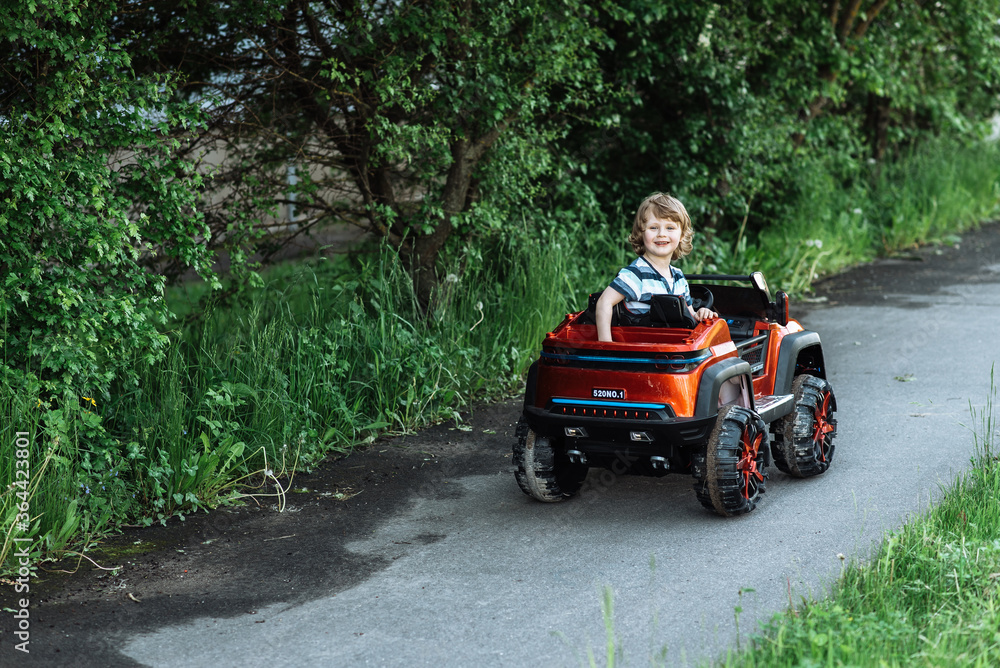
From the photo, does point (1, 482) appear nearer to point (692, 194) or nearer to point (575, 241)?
point (575, 241)

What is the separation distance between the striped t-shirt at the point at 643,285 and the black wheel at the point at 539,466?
78 cm

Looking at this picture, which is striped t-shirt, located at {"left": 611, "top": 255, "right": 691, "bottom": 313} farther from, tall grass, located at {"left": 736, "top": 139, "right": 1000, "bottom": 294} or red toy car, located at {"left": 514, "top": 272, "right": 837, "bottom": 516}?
tall grass, located at {"left": 736, "top": 139, "right": 1000, "bottom": 294}

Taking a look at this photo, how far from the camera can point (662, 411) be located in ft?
14.6

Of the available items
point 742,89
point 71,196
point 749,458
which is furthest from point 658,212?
point 742,89

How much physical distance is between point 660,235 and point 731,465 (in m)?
1.20

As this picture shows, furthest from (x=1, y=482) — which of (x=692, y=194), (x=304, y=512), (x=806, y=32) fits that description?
(x=806, y=32)

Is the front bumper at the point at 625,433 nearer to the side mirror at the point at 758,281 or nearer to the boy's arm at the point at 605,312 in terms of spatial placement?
the boy's arm at the point at 605,312

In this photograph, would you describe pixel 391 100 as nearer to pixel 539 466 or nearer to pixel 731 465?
pixel 539 466

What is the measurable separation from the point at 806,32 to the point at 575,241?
3.67m

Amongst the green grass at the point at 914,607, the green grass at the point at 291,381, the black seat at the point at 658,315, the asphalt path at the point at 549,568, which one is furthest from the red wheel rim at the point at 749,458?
the green grass at the point at 291,381

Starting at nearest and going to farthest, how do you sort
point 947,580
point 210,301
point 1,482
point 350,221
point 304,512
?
point 947,580 < point 1,482 < point 304,512 < point 210,301 < point 350,221

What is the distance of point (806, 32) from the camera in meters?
10.2

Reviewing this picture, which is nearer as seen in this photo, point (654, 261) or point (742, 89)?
point (654, 261)

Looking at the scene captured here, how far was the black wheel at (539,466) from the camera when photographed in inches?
192
